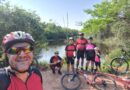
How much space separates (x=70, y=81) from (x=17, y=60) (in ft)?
20.3

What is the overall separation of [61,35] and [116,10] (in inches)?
1085

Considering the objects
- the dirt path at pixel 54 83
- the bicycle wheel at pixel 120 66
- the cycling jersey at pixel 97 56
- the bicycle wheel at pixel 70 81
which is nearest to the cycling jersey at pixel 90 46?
the cycling jersey at pixel 97 56

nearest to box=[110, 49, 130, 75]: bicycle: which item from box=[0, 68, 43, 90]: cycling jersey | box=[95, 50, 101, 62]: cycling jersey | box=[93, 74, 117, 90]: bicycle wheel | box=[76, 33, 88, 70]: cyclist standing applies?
box=[95, 50, 101, 62]: cycling jersey

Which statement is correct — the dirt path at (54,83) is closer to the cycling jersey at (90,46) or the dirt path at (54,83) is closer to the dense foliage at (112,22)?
the cycling jersey at (90,46)

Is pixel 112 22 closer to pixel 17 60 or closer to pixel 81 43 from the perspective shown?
pixel 81 43

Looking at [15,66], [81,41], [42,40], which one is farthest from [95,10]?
[15,66]

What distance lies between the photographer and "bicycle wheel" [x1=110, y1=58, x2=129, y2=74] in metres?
9.79

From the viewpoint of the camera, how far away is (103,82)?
295 inches

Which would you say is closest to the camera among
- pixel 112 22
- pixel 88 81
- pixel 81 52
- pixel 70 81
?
pixel 70 81

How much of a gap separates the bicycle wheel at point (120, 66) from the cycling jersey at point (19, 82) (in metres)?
8.21

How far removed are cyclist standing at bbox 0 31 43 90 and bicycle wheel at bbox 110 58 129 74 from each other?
8318mm

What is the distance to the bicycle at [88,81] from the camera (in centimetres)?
747

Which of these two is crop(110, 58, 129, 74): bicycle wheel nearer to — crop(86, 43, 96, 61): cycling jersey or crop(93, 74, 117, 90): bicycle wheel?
crop(86, 43, 96, 61): cycling jersey

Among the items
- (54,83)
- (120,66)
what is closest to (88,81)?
(54,83)
